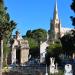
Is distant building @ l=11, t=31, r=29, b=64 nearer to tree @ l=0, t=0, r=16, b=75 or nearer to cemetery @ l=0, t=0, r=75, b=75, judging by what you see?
cemetery @ l=0, t=0, r=75, b=75

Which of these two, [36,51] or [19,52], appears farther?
[36,51]

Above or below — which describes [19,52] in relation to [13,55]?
above

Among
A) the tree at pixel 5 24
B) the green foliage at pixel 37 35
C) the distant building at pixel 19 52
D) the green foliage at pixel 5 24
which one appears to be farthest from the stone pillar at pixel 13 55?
the green foliage at pixel 37 35

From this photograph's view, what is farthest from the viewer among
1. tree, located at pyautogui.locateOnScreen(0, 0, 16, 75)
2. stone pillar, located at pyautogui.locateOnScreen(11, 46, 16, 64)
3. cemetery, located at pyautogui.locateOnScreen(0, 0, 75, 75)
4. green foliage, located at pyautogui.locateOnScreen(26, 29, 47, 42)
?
green foliage, located at pyautogui.locateOnScreen(26, 29, 47, 42)

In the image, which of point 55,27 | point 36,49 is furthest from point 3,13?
point 55,27

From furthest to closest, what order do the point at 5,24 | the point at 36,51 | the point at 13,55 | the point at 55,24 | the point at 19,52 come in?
the point at 55,24, the point at 36,51, the point at 19,52, the point at 13,55, the point at 5,24

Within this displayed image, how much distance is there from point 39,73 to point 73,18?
8790 millimetres

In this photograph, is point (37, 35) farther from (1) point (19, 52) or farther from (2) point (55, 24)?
(1) point (19, 52)

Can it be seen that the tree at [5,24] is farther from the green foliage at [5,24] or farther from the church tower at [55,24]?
the church tower at [55,24]

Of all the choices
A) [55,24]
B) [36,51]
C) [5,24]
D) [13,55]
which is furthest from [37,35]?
[5,24]

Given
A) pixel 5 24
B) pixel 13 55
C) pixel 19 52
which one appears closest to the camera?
pixel 5 24

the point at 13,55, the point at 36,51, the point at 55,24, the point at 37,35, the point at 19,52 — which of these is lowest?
the point at 13,55

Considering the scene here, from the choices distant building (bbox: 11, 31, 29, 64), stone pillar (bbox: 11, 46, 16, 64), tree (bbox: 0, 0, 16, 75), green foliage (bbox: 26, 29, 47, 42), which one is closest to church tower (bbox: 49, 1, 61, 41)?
green foliage (bbox: 26, 29, 47, 42)

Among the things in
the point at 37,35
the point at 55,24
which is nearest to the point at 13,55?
the point at 37,35
